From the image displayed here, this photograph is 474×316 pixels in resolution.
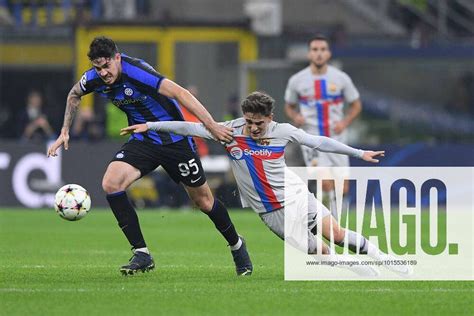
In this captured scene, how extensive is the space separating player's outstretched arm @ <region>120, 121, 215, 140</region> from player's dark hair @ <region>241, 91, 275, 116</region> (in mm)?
414

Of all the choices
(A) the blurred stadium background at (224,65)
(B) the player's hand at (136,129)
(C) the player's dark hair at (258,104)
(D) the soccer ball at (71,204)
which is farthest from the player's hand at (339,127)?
(A) the blurred stadium background at (224,65)

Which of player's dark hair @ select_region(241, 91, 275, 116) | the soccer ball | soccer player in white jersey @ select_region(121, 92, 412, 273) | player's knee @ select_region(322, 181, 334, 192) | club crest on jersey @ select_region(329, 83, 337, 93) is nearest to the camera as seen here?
player's dark hair @ select_region(241, 91, 275, 116)

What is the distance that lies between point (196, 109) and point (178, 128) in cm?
21

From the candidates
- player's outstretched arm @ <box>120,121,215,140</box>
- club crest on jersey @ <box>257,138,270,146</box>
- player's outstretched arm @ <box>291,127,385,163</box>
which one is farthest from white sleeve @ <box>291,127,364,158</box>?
player's outstretched arm @ <box>120,121,215,140</box>

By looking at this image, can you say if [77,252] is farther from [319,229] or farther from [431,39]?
[431,39]

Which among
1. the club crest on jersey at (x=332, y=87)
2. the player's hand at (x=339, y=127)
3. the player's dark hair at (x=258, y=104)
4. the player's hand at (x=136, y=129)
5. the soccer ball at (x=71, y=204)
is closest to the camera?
the player's dark hair at (x=258, y=104)

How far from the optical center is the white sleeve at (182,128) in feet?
33.1

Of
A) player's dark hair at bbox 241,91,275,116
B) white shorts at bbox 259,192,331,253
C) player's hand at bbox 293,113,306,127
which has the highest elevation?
player's dark hair at bbox 241,91,275,116

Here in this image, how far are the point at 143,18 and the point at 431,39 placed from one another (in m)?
6.95

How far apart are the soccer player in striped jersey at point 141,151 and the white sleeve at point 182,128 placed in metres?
0.35

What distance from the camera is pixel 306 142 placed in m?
9.97

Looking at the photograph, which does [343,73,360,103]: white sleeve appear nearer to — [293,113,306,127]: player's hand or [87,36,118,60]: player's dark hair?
[293,113,306,127]: player's hand

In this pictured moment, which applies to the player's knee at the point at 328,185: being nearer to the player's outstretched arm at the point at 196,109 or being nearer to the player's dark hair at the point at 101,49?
the player's outstretched arm at the point at 196,109

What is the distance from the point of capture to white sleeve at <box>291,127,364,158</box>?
9.75 meters
